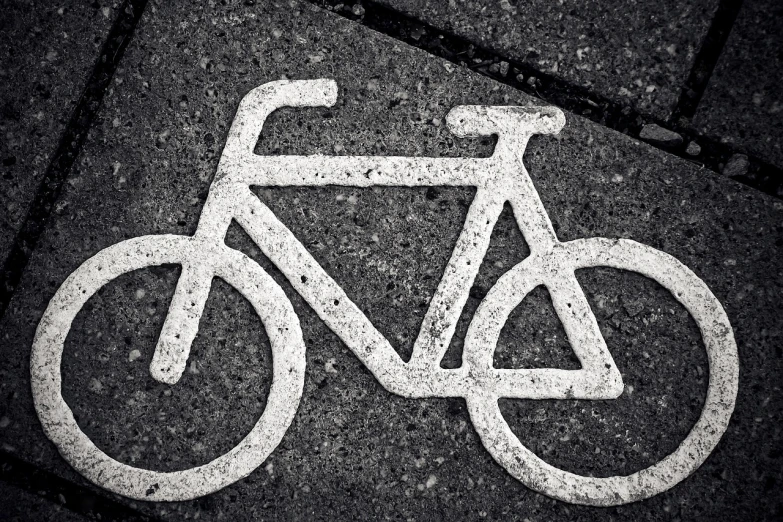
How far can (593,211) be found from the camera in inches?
78.9

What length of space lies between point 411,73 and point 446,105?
19cm

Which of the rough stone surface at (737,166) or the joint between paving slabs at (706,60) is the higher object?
the joint between paving slabs at (706,60)

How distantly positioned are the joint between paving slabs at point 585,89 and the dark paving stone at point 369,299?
0.19ft

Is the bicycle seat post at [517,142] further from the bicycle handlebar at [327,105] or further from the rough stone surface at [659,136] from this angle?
the rough stone surface at [659,136]

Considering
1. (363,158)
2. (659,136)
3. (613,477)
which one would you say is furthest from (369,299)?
(659,136)

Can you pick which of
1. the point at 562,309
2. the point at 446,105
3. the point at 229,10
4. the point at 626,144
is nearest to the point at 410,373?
the point at 562,309

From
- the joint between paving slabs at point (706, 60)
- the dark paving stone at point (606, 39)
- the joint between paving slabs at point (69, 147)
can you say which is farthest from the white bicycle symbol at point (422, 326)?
the joint between paving slabs at point (706, 60)

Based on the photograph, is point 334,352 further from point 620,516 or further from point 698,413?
point 698,413

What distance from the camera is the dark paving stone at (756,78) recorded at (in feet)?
6.64

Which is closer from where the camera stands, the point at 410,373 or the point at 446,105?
the point at 410,373

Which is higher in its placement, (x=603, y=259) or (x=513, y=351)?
(x=603, y=259)

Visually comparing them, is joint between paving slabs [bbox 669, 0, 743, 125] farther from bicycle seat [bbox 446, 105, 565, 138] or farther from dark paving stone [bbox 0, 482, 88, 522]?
dark paving stone [bbox 0, 482, 88, 522]

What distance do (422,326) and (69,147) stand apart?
154cm

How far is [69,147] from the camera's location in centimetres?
203
